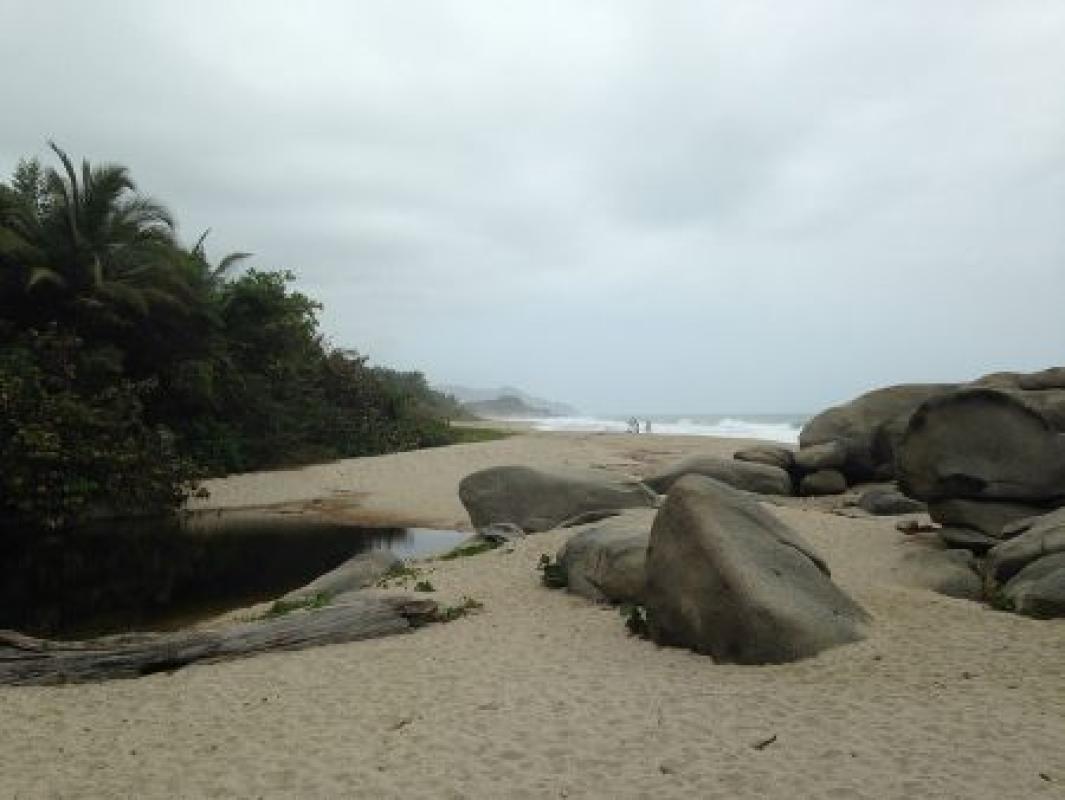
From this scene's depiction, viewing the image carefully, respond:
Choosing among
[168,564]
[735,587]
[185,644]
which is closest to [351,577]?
[185,644]

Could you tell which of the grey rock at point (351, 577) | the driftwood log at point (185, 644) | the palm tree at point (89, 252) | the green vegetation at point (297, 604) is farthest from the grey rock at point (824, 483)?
the palm tree at point (89, 252)

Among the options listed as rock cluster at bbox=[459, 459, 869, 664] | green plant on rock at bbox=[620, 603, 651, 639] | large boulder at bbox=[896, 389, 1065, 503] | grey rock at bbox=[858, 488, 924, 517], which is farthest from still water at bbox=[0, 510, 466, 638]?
large boulder at bbox=[896, 389, 1065, 503]

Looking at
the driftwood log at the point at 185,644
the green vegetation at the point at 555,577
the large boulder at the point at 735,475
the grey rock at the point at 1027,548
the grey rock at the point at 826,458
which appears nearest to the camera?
the driftwood log at the point at 185,644

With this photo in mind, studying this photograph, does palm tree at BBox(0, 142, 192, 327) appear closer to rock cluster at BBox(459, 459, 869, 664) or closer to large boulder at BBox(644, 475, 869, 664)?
rock cluster at BBox(459, 459, 869, 664)

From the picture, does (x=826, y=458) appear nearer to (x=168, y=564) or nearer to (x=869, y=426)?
(x=869, y=426)

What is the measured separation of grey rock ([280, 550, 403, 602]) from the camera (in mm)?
13742

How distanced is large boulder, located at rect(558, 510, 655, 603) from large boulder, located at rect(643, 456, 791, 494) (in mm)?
8774

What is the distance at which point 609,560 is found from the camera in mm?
11945

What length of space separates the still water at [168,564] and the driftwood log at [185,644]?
2734mm

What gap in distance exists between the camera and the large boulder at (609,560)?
11570 millimetres

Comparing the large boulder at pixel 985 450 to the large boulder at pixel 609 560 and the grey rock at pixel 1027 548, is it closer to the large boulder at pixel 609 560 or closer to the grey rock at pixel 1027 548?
the grey rock at pixel 1027 548

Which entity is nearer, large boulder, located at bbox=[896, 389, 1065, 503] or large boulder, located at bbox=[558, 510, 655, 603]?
large boulder, located at bbox=[558, 510, 655, 603]

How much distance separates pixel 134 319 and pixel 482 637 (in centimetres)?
1886

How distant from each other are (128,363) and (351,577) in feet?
49.7
